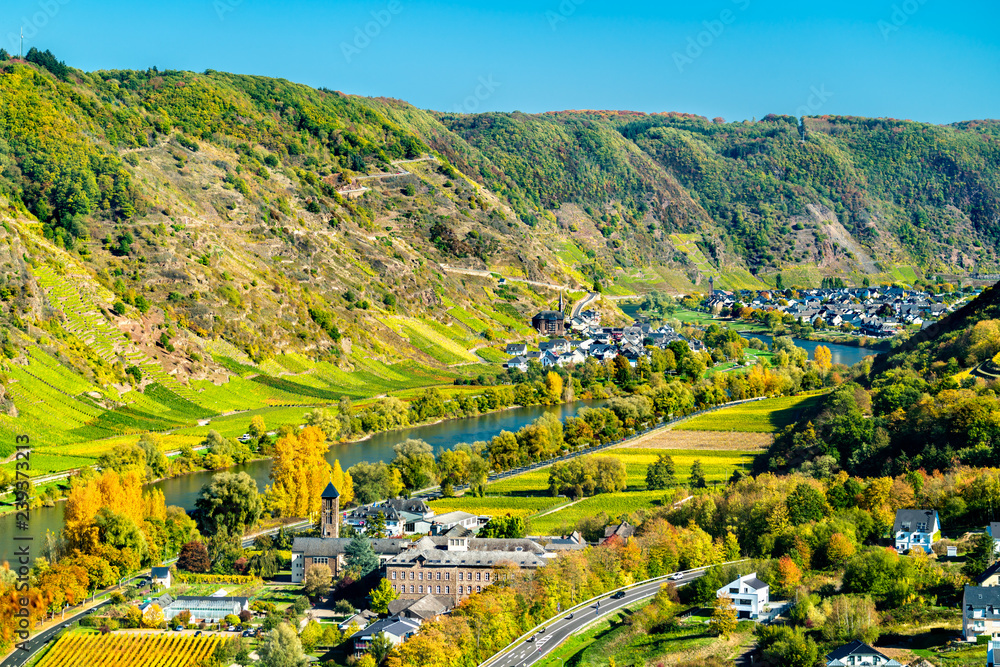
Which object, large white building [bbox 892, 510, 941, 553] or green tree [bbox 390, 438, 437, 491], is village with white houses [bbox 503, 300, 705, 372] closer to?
green tree [bbox 390, 438, 437, 491]

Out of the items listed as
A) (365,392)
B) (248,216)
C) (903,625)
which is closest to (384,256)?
(248,216)

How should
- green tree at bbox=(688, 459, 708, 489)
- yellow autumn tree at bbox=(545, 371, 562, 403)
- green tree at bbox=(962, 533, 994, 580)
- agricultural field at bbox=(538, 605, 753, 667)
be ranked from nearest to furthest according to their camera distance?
agricultural field at bbox=(538, 605, 753, 667) → green tree at bbox=(962, 533, 994, 580) → green tree at bbox=(688, 459, 708, 489) → yellow autumn tree at bbox=(545, 371, 562, 403)

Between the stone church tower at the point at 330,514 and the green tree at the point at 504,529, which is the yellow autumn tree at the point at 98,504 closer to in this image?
the stone church tower at the point at 330,514

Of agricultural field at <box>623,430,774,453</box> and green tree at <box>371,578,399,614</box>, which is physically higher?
agricultural field at <box>623,430,774,453</box>

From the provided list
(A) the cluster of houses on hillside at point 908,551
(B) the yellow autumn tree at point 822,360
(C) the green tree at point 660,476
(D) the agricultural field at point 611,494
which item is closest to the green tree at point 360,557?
(D) the agricultural field at point 611,494

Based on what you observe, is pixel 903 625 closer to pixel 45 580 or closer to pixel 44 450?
pixel 45 580

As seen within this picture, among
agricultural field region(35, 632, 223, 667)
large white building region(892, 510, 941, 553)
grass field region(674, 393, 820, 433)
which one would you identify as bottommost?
agricultural field region(35, 632, 223, 667)

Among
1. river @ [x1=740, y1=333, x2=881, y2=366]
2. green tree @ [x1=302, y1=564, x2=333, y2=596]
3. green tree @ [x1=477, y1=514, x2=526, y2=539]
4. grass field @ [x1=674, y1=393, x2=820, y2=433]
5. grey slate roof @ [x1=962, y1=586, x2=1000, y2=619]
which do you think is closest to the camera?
grey slate roof @ [x1=962, y1=586, x2=1000, y2=619]

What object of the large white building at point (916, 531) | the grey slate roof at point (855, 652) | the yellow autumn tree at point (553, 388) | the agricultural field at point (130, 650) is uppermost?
the yellow autumn tree at point (553, 388)

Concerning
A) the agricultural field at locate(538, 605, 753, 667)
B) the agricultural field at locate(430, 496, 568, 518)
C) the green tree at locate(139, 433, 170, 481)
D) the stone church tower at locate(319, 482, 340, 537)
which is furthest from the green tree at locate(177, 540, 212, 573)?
the green tree at locate(139, 433, 170, 481)
